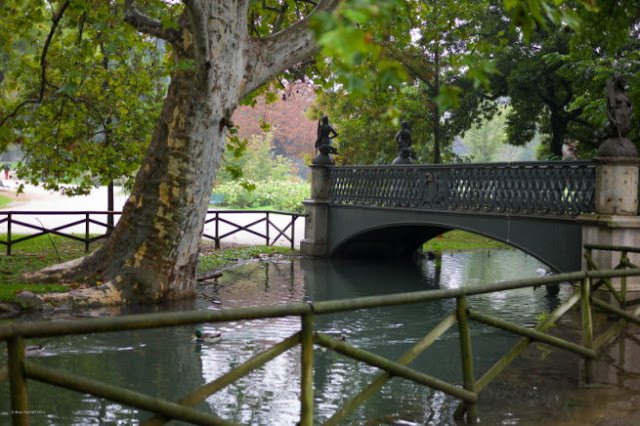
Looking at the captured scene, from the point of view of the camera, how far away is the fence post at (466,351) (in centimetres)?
547

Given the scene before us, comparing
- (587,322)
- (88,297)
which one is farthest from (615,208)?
(88,297)

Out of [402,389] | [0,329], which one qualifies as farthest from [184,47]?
[0,329]

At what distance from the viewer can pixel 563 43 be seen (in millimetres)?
24578

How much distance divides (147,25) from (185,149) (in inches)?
85.0

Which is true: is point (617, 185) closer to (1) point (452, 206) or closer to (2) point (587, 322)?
(1) point (452, 206)

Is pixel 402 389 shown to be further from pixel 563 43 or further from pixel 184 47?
pixel 563 43

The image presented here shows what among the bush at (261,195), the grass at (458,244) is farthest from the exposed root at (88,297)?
the bush at (261,195)

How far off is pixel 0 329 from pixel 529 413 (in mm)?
4614

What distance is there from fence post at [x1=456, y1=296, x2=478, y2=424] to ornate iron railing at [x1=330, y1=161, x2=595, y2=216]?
8614 millimetres

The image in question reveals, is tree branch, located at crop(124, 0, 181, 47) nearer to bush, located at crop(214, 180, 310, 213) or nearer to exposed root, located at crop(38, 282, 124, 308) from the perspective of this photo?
exposed root, located at crop(38, 282, 124, 308)

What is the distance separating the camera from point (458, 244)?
27266 mm

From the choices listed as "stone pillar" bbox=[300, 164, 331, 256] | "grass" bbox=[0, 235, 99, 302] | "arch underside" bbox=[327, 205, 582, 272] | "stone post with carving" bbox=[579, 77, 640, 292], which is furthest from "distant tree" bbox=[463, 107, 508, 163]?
"stone post with carving" bbox=[579, 77, 640, 292]

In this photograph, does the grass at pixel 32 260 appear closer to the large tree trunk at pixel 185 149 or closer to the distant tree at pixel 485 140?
the large tree trunk at pixel 185 149

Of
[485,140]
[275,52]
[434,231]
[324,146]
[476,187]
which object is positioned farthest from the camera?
[485,140]
